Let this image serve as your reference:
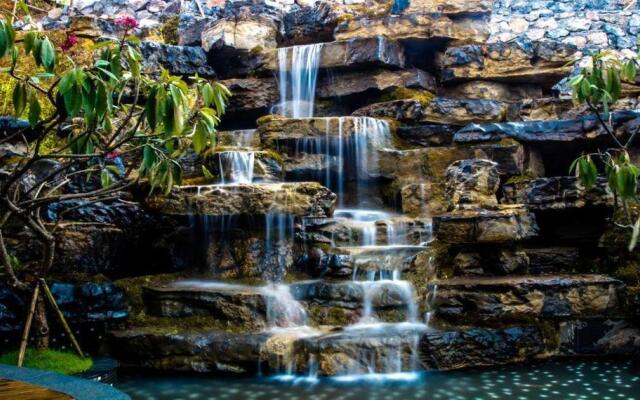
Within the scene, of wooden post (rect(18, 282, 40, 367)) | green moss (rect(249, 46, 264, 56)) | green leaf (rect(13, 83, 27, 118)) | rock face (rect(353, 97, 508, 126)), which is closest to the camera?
green leaf (rect(13, 83, 27, 118))

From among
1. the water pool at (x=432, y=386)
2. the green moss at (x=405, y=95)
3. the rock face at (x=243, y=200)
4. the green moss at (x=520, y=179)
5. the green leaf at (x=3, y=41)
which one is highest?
the green moss at (x=405, y=95)

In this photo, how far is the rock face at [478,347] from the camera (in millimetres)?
6105

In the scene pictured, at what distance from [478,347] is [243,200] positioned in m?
3.16

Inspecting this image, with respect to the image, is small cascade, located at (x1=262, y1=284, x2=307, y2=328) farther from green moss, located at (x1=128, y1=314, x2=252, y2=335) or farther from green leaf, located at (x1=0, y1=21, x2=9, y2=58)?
green leaf, located at (x1=0, y1=21, x2=9, y2=58)

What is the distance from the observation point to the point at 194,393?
5434mm

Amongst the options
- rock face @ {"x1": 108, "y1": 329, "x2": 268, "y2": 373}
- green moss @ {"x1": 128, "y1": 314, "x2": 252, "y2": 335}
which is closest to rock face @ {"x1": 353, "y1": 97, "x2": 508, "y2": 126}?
green moss @ {"x1": 128, "y1": 314, "x2": 252, "y2": 335}

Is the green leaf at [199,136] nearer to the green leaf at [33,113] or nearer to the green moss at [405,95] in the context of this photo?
the green leaf at [33,113]

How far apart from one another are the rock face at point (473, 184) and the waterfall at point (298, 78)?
15.1 feet

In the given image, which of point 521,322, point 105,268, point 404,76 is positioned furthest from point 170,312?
point 404,76

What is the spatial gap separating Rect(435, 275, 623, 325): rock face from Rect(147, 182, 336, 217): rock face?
1.91m

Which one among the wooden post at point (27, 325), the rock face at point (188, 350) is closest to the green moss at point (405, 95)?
the rock face at point (188, 350)

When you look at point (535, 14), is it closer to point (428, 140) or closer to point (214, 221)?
point (428, 140)

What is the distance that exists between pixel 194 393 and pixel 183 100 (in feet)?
9.33

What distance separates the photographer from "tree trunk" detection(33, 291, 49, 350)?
5.61 metres
